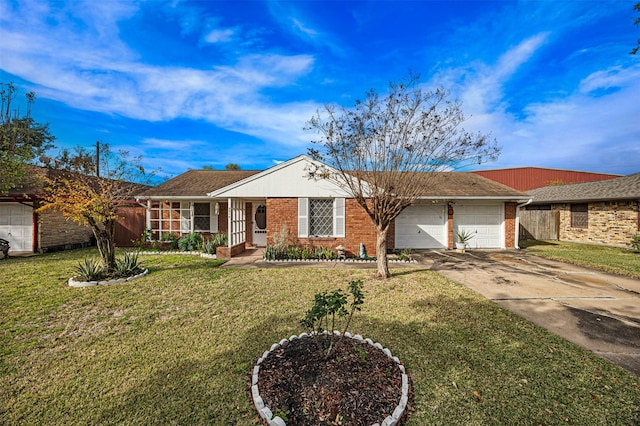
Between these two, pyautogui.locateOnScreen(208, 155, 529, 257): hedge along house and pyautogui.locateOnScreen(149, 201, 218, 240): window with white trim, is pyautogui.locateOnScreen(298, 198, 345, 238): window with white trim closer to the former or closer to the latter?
pyautogui.locateOnScreen(208, 155, 529, 257): hedge along house

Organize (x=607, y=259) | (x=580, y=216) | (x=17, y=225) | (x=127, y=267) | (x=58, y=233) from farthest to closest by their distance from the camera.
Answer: (x=580, y=216) < (x=58, y=233) < (x=17, y=225) < (x=607, y=259) < (x=127, y=267)

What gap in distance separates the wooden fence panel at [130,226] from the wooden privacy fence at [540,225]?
72.1 feet

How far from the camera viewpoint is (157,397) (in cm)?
278

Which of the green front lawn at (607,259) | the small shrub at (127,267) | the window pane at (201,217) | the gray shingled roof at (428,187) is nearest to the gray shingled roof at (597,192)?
the green front lawn at (607,259)

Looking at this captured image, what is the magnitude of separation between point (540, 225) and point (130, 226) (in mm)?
23282

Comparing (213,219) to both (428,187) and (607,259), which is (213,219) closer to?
(428,187)

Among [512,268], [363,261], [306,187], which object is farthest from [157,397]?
[512,268]

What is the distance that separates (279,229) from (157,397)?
26.3 feet

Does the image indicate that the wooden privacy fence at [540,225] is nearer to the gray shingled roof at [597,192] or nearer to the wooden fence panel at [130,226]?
the gray shingled roof at [597,192]

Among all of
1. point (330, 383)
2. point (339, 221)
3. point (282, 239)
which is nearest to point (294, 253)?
point (282, 239)

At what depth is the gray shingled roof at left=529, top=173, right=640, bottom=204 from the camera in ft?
40.7

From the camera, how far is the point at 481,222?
13.0 meters

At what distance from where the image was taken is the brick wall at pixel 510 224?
12750 millimetres

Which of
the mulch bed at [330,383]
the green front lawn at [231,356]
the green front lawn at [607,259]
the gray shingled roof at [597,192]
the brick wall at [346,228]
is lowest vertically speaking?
the green front lawn at [231,356]
